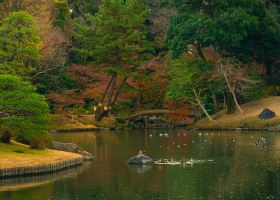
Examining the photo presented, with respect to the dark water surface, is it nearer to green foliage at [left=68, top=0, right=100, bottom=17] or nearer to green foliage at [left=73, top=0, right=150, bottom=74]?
green foliage at [left=73, top=0, right=150, bottom=74]

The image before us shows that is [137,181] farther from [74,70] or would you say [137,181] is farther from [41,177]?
[74,70]

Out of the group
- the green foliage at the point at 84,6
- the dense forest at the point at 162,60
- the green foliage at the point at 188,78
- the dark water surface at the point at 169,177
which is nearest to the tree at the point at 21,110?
the dark water surface at the point at 169,177

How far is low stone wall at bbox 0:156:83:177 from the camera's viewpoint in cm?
4091

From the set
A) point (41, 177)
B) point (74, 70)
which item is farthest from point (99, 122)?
point (41, 177)

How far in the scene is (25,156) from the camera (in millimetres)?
43875

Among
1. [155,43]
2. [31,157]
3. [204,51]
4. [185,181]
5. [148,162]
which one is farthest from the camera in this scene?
[155,43]

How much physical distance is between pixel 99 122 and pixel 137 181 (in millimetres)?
46344

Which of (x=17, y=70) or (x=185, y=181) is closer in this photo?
(x=185, y=181)

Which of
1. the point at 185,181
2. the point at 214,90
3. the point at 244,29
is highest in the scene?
the point at 244,29

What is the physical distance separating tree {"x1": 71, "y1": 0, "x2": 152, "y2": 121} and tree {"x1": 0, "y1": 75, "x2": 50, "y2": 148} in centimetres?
3992

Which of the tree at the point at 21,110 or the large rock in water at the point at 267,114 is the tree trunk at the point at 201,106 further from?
the tree at the point at 21,110

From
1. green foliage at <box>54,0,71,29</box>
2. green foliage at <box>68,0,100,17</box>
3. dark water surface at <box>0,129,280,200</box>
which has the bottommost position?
dark water surface at <box>0,129,280,200</box>

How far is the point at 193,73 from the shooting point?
80.8 metres

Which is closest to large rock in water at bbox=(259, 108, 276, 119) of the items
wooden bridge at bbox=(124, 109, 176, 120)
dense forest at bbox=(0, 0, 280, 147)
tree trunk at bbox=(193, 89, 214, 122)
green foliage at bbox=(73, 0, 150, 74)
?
dense forest at bbox=(0, 0, 280, 147)
